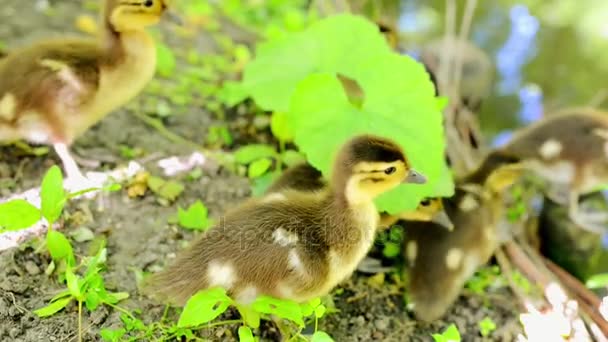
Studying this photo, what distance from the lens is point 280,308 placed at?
4.77ft

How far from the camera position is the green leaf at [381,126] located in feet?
5.90

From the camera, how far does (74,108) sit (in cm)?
199

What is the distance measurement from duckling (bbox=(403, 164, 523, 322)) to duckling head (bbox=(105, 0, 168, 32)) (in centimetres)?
108

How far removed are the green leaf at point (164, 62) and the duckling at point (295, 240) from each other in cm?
125

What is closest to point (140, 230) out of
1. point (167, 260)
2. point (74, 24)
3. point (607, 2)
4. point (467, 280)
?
point (167, 260)

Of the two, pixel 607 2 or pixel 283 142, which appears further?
pixel 607 2

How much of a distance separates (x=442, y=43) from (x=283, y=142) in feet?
4.29

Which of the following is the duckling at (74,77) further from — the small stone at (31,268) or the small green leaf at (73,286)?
the small green leaf at (73,286)

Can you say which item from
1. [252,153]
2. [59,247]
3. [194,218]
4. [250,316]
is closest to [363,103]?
[252,153]

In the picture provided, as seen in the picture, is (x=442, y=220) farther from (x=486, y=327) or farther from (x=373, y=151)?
(x=373, y=151)

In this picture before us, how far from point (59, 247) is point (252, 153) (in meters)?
0.81

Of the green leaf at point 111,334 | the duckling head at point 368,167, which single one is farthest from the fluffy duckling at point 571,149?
the green leaf at point 111,334

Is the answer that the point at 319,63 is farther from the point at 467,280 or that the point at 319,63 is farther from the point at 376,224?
the point at 467,280

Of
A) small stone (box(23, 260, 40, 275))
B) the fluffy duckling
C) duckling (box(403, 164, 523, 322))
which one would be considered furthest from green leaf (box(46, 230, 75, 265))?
the fluffy duckling
